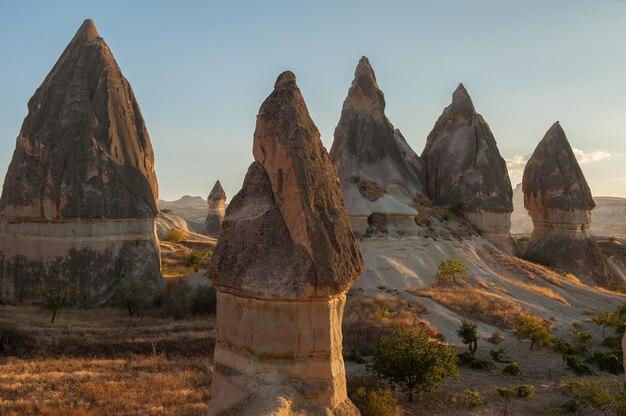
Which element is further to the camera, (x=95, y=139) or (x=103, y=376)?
(x=95, y=139)

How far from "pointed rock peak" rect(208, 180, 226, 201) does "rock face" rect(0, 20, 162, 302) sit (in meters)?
36.8

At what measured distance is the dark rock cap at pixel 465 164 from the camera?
3519 centimetres

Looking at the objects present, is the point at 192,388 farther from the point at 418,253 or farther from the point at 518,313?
the point at 418,253

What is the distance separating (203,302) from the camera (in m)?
23.5

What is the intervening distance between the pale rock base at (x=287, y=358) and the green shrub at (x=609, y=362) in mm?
11961

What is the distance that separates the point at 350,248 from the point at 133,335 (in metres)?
11.4

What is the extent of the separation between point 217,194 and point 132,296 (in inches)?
1709

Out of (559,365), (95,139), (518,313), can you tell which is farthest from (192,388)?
(95,139)

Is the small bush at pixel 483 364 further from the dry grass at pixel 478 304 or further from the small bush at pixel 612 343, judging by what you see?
the small bush at pixel 612 343

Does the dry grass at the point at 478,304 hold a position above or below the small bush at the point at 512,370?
above

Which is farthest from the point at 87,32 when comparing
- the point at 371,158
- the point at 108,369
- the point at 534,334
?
the point at 534,334

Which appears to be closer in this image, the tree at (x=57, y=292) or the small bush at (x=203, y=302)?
the tree at (x=57, y=292)

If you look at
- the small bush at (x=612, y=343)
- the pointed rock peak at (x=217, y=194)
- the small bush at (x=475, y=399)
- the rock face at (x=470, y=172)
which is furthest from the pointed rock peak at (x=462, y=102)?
the pointed rock peak at (x=217, y=194)

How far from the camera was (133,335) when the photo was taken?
17.8 m
